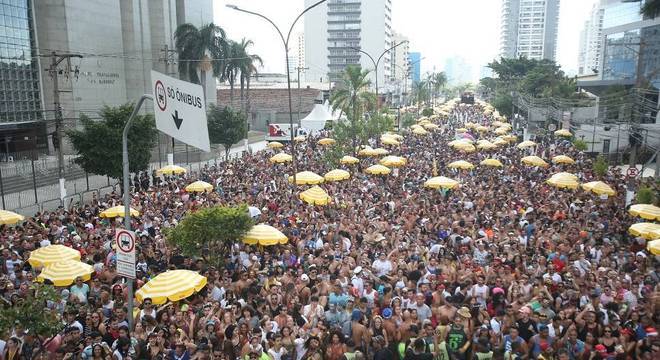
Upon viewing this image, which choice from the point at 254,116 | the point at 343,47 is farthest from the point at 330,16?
the point at 254,116

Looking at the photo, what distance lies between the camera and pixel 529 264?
11578 millimetres

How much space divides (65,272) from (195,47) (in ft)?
118

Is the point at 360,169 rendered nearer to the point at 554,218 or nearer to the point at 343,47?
the point at 554,218

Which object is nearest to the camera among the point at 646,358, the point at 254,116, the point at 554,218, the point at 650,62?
the point at 646,358

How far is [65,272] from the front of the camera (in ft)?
32.7

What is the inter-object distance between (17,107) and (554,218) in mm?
32660

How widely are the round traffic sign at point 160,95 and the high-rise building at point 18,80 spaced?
1146 inches

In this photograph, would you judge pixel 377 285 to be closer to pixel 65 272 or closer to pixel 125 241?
pixel 125 241

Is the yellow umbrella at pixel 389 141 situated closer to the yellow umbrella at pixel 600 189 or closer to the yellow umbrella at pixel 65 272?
the yellow umbrella at pixel 600 189

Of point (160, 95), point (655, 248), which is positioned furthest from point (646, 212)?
point (160, 95)

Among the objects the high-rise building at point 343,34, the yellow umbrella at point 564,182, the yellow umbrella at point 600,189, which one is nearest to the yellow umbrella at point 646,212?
the yellow umbrella at point 600,189

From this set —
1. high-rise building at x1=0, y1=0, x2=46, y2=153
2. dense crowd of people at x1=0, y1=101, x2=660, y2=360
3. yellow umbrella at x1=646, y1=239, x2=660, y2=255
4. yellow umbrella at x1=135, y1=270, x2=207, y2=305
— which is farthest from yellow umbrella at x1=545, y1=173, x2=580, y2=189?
high-rise building at x1=0, y1=0, x2=46, y2=153

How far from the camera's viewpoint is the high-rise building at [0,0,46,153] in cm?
3244

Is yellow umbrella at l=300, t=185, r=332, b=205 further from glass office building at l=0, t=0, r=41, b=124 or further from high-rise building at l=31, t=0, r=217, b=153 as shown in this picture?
glass office building at l=0, t=0, r=41, b=124
